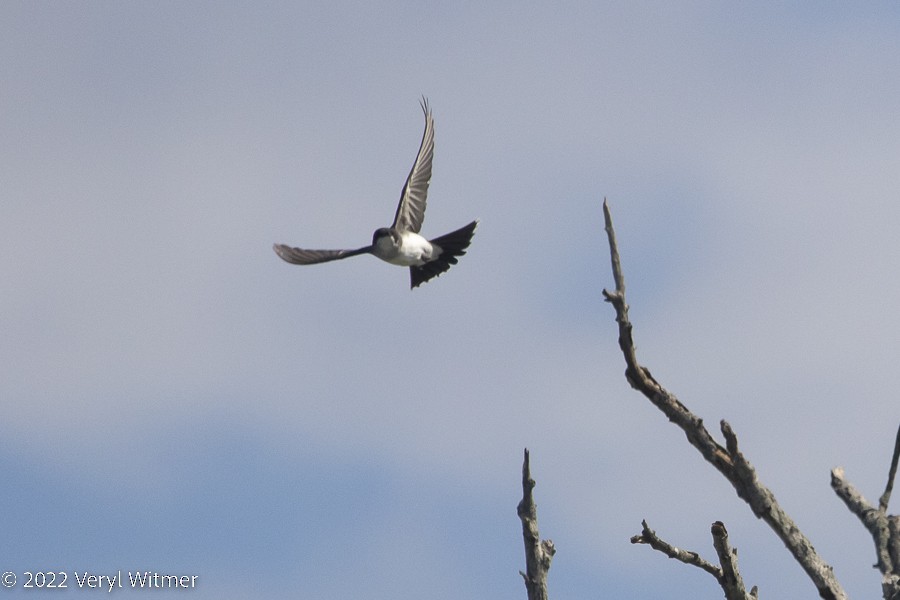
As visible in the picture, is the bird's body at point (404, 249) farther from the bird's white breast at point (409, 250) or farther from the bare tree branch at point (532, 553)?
the bare tree branch at point (532, 553)

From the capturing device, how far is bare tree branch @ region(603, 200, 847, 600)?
8930mm

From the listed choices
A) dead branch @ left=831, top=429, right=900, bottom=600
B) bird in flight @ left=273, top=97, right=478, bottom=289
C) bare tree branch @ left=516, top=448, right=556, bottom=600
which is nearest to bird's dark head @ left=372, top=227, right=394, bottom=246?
bird in flight @ left=273, top=97, right=478, bottom=289

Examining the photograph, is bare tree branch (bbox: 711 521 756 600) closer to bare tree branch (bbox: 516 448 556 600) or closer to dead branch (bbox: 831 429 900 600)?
dead branch (bbox: 831 429 900 600)

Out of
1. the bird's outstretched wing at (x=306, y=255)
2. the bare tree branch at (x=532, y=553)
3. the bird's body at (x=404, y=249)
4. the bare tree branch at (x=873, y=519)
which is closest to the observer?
the bare tree branch at (x=873, y=519)

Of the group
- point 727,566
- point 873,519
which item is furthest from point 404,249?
point 873,519

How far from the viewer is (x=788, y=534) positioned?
9.09 metres

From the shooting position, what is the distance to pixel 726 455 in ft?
30.3

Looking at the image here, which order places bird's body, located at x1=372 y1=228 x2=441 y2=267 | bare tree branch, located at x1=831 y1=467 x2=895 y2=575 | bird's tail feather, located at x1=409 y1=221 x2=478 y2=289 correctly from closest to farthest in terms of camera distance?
bare tree branch, located at x1=831 y1=467 x2=895 y2=575
bird's body, located at x1=372 y1=228 x2=441 y2=267
bird's tail feather, located at x1=409 y1=221 x2=478 y2=289

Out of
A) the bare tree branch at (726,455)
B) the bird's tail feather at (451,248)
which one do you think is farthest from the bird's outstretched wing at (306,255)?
the bare tree branch at (726,455)

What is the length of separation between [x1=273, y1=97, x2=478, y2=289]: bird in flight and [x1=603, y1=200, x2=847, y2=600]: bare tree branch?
6.74m

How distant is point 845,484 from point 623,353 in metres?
1.96

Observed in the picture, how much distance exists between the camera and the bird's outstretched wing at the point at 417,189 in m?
16.9

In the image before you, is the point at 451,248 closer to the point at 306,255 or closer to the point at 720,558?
the point at 306,255

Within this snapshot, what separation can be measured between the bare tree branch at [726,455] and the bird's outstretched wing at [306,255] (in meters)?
6.69
